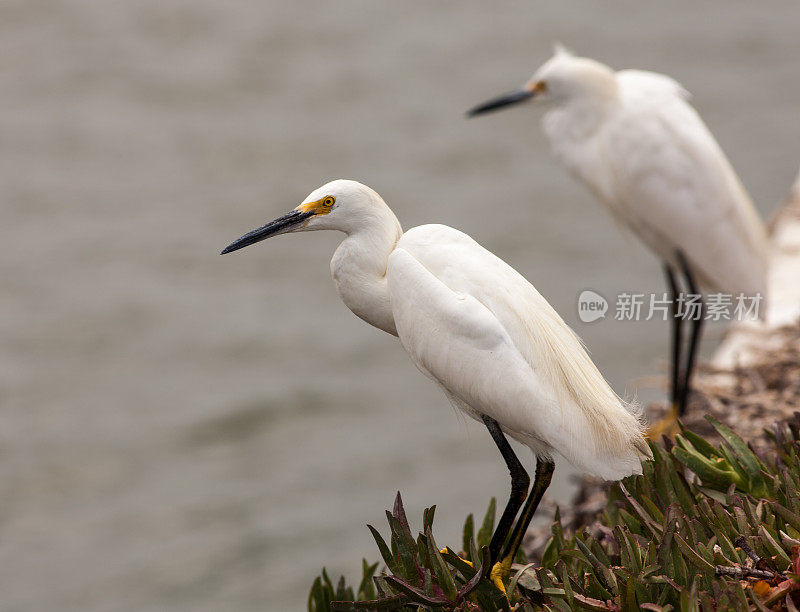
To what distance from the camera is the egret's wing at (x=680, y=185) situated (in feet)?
14.9

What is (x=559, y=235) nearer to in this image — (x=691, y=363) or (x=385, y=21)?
(x=385, y=21)

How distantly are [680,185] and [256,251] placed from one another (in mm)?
4370

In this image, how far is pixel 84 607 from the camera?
5562mm

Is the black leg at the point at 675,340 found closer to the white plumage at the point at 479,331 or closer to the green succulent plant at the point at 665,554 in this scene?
the green succulent plant at the point at 665,554

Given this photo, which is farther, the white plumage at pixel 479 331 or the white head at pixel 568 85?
the white head at pixel 568 85

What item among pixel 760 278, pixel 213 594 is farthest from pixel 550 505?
pixel 213 594

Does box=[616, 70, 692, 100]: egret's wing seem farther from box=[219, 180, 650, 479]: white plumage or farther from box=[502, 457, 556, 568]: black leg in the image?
box=[502, 457, 556, 568]: black leg

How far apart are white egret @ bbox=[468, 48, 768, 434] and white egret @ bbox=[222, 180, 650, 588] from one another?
226 cm

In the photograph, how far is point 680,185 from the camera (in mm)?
4574

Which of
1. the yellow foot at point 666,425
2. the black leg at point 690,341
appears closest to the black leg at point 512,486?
the yellow foot at point 666,425

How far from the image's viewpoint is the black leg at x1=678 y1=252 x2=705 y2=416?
4422 millimetres

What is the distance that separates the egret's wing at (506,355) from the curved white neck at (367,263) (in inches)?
2.9

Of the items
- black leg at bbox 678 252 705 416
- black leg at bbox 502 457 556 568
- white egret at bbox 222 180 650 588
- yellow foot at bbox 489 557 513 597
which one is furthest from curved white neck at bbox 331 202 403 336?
black leg at bbox 678 252 705 416

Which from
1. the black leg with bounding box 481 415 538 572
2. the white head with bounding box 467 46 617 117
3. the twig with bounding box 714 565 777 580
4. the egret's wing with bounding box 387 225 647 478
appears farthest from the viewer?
the white head with bounding box 467 46 617 117
